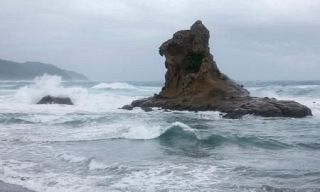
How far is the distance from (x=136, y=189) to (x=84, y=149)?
22.9 ft

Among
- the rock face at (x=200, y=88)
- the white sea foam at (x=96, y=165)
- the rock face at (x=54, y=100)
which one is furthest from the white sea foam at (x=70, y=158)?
the rock face at (x=54, y=100)

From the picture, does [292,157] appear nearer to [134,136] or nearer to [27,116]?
[134,136]

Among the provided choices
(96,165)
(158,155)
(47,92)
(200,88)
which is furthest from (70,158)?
(47,92)

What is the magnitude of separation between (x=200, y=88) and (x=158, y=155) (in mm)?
20900

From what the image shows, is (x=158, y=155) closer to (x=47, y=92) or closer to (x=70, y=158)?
(x=70, y=158)

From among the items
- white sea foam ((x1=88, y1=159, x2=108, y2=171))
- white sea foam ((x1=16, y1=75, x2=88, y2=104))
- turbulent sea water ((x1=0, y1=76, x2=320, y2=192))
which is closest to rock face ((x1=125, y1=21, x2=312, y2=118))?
turbulent sea water ((x1=0, y1=76, x2=320, y2=192))

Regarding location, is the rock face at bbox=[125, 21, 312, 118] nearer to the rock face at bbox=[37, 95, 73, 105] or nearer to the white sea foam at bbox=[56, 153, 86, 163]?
the rock face at bbox=[37, 95, 73, 105]

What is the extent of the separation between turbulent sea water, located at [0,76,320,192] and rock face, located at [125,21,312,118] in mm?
2654

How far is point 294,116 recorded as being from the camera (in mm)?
33406

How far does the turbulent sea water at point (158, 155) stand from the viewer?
13.6 m

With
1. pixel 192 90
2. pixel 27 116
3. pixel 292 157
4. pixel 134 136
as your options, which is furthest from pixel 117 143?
pixel 192 90

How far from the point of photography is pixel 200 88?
38.9 m

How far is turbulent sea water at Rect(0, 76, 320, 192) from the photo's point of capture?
1364 centimetres

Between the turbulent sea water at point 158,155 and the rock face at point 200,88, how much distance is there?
2654 millimetres
